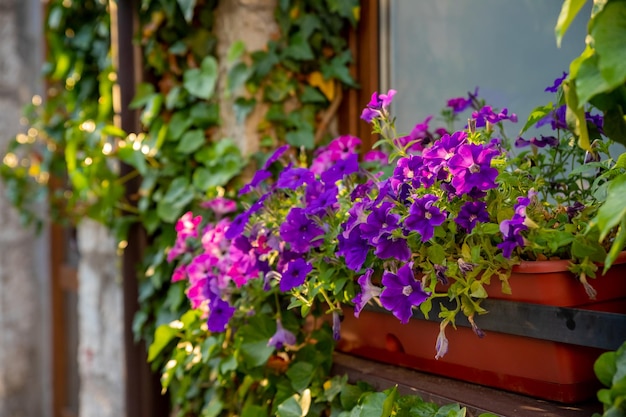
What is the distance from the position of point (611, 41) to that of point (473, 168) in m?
0.26

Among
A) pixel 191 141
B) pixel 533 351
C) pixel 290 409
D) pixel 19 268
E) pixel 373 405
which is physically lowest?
pixel 19 268

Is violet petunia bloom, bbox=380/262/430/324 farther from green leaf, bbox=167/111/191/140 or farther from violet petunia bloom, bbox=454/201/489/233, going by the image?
green leaf, bbox=167/111/191/140

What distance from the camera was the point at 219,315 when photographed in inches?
46.8

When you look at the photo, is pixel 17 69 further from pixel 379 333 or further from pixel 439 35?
pixel 379 333

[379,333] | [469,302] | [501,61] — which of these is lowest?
[379,333]

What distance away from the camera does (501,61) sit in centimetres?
153

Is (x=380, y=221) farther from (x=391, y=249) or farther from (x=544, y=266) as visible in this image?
(x=544, y=266)

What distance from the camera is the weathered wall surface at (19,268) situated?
303 cm

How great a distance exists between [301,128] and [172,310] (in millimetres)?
593

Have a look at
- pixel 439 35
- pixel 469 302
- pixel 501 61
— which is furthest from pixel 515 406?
pixel 439 35

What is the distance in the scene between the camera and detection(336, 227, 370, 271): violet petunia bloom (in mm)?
953

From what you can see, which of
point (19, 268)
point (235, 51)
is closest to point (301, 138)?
point (235, 51)

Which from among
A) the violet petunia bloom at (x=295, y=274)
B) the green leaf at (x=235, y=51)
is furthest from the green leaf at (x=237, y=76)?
the violet petunia bloom at (x=295, y=274)

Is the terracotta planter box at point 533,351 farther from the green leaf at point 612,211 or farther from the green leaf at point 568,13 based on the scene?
the green leaf at point 568,13
